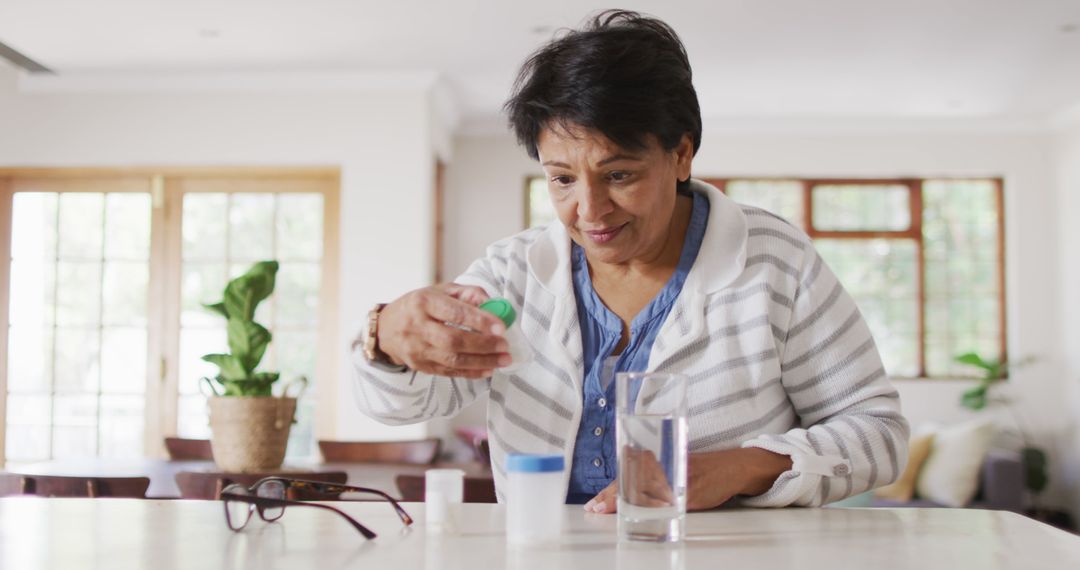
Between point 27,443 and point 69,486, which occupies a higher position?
point 69,486

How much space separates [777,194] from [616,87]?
20.1ft

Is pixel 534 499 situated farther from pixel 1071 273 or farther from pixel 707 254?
pixel 1071 273

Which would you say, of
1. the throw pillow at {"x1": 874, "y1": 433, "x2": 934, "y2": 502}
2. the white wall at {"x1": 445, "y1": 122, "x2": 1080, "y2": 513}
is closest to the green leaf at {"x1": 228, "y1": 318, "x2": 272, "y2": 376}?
the throw pillow at {"x1": 874, "y1": 433, "x2": 934, "y2": 502}

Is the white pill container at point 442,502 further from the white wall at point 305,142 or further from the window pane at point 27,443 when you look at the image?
the window pane at point 27,443

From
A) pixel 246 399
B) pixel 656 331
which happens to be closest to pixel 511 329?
pixel 656 331

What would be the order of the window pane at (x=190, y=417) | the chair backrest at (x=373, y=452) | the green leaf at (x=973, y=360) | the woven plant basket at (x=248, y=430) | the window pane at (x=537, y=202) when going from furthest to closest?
the window pane at (x=537, y=202), the green leaf at (x=973, y=360), the window pane at (x=190, y=417), the chair backrest at (x=373, y=452), the woven plant basket at (x=248, y=430)

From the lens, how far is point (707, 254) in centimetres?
144

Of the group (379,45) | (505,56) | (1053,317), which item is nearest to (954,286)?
(1053,317)

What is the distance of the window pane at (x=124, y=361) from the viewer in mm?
6086

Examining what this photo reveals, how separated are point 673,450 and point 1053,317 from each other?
6.90m

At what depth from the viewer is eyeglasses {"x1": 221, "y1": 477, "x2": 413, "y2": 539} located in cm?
108

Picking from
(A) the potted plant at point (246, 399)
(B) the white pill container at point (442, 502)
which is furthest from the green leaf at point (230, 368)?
(B) the white pill container at point (442, 502)

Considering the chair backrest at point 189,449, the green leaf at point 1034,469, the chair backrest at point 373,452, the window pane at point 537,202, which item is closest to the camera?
the chair backrest at point 373,452

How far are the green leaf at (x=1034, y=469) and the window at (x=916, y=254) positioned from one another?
2.70 feet
